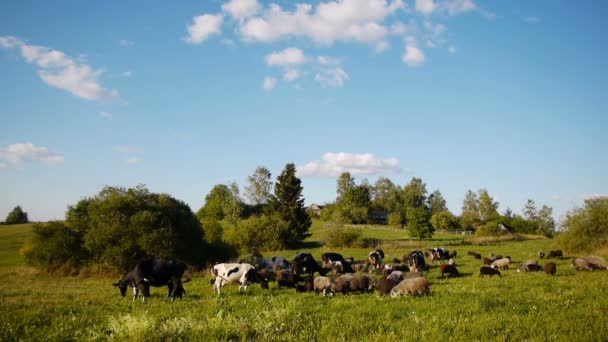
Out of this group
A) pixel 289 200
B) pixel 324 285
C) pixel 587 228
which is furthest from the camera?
pixel 289 200

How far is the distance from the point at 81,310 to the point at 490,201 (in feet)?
426

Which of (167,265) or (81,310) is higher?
(167,265)

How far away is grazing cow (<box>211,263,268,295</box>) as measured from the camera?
1681 cm

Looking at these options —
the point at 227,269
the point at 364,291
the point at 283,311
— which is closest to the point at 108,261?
the point at 227,269

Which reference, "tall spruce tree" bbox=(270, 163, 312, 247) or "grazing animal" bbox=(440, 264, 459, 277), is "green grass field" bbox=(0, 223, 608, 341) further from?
"tall spruce tree" bbox=(270, 163, 312, 247)

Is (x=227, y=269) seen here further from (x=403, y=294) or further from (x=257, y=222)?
(x=257, y=222)

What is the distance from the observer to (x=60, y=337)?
26.3 ft

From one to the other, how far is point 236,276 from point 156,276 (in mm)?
3836

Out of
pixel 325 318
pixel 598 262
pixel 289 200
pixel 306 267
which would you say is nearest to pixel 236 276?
A: pixel 306 267

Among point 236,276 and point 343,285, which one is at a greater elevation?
point 236,276

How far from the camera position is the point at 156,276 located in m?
14.2

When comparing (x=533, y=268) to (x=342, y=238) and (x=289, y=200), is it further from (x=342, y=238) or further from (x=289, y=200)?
(x=289, y=200)

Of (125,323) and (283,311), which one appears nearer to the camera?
(125,323)

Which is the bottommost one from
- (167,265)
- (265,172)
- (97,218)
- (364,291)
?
(364,291)
